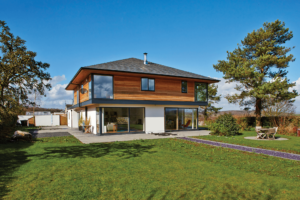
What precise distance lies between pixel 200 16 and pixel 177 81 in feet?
19.8

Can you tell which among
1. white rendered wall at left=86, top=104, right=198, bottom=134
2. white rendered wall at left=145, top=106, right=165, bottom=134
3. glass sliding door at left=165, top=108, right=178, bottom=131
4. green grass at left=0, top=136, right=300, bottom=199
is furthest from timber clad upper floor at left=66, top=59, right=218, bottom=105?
green grass at left=0, top=136, right=300, bottom=199

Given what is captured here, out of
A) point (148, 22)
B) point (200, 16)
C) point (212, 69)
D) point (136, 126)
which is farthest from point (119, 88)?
point (212, 69)

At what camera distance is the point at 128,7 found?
13.6 metres

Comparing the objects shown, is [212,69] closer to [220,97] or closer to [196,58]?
[220,97]

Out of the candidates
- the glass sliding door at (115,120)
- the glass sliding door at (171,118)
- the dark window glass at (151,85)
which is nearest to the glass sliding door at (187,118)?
the glass sliding door at (171,118)

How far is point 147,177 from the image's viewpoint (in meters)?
5.02

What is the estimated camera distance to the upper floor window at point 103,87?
15.1m

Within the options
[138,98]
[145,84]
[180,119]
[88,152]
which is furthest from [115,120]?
[88,152]

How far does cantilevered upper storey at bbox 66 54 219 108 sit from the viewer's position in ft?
49.4

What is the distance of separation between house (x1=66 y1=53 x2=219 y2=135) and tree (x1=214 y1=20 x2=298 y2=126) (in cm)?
523

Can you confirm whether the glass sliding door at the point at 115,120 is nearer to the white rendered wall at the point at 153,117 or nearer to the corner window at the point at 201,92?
the white rendered wall at the point at 153,117

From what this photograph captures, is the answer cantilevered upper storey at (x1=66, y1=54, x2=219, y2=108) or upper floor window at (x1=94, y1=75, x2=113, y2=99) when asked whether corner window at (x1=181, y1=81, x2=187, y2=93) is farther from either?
upper floor window at (x1=94, y1=75, x2=113, y2=99)

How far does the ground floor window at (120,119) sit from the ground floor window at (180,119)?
102 inches

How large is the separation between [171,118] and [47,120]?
2165 cm
